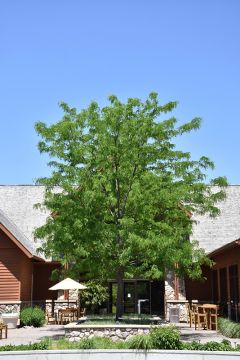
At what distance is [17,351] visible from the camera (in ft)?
42.9

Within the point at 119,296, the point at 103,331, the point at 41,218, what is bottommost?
the point at 103,331

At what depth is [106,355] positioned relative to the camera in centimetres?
1316

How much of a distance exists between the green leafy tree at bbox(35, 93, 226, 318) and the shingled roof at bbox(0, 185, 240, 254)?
8841 mm

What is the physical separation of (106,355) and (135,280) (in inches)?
668

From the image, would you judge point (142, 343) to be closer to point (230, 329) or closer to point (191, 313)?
point (230, 329)

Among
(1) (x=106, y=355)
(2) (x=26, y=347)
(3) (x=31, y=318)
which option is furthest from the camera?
(3) (x=31, y=318)

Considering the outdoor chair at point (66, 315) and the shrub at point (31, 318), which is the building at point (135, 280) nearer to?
the shrub at point (31, 318)

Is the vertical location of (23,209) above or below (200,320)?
above

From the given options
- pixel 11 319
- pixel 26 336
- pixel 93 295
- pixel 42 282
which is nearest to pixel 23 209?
pixel 42 282

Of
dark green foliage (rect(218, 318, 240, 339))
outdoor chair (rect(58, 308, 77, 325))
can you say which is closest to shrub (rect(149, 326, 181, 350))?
dark green foliage (rect(218, 318, 240, 339))

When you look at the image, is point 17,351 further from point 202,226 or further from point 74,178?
point 202,226

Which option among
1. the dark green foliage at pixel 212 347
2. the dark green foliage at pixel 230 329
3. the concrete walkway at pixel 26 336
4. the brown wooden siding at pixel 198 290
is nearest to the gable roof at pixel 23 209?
the concrete walkway at pixel 26 336

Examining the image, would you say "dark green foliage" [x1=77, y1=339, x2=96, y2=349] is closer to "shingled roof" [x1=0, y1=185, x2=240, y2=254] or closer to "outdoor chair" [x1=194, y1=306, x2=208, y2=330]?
"outdoor chair" [x1=194, y1=306, x2=208, y2=330]

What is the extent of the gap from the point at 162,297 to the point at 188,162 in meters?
12.1
